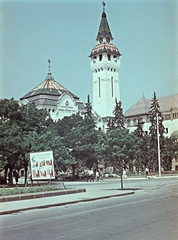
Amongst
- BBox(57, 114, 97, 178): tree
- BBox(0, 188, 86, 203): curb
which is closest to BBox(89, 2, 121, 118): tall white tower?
BBox(57, 114, 97, 178): tree

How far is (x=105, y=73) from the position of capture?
95125 millimetres

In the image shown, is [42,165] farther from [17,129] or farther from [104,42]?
[104,42]

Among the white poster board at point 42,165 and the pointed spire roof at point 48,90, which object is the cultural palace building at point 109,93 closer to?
the pointed spire roof at point 48,90

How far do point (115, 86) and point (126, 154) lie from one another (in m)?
54.3

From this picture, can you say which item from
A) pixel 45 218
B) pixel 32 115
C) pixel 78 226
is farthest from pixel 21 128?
pixel 78 226

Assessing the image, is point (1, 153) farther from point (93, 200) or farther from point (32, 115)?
point (93, 200)

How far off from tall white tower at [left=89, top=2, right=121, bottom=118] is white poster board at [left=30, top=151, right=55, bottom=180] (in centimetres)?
7185

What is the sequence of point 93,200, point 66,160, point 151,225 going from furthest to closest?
point 66,160 < point 93,200 < point 151,225

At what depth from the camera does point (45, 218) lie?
440 inches

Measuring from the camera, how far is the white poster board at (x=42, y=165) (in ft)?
68.9

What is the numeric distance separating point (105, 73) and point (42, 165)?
75.8m

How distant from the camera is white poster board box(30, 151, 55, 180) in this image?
2102 centimetres

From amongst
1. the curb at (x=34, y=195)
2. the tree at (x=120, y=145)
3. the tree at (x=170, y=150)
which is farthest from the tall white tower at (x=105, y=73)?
the curb at (x=34, y=195)

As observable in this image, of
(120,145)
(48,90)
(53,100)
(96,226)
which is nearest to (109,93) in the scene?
(48,90)
